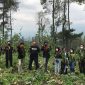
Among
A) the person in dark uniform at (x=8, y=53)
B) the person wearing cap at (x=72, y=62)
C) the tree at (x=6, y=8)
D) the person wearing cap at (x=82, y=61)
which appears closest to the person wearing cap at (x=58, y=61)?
the person wearing cap at (x=72, y=62)

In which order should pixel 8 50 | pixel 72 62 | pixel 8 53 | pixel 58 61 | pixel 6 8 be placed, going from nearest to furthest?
pixel 58 61, pixel 72 62, pixel 8 50, pixel 8 53, pixel 6 8

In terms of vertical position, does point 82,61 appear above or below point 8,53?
below

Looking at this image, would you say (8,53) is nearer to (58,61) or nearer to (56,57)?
(56,57)

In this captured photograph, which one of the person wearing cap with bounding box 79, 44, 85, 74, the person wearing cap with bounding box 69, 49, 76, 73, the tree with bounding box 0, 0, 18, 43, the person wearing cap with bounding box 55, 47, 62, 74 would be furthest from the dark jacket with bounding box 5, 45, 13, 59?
the tree with bounding box 0, 0, 18, 43

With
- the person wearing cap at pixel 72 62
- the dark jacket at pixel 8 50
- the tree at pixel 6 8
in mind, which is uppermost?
the tree at pixel 6 8

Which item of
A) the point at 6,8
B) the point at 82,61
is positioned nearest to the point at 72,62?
the point at 82,61

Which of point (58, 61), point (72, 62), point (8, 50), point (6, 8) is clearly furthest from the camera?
point (6, 8)

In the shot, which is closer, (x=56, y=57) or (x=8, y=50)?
(x=56, y=57)

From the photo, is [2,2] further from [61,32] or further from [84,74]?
[84,74]

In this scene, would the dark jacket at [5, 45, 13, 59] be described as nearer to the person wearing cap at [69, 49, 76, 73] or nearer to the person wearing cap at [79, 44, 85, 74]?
the person wearing cap at [69, 49, 76, 73]

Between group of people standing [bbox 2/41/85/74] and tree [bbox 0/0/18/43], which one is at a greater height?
tree [bbox 0/0/18/43]

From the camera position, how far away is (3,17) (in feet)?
197

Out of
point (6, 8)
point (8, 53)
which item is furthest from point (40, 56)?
point (6, 8)

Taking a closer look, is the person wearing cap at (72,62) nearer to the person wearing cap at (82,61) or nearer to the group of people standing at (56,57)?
the group of people standing at (56,57)
